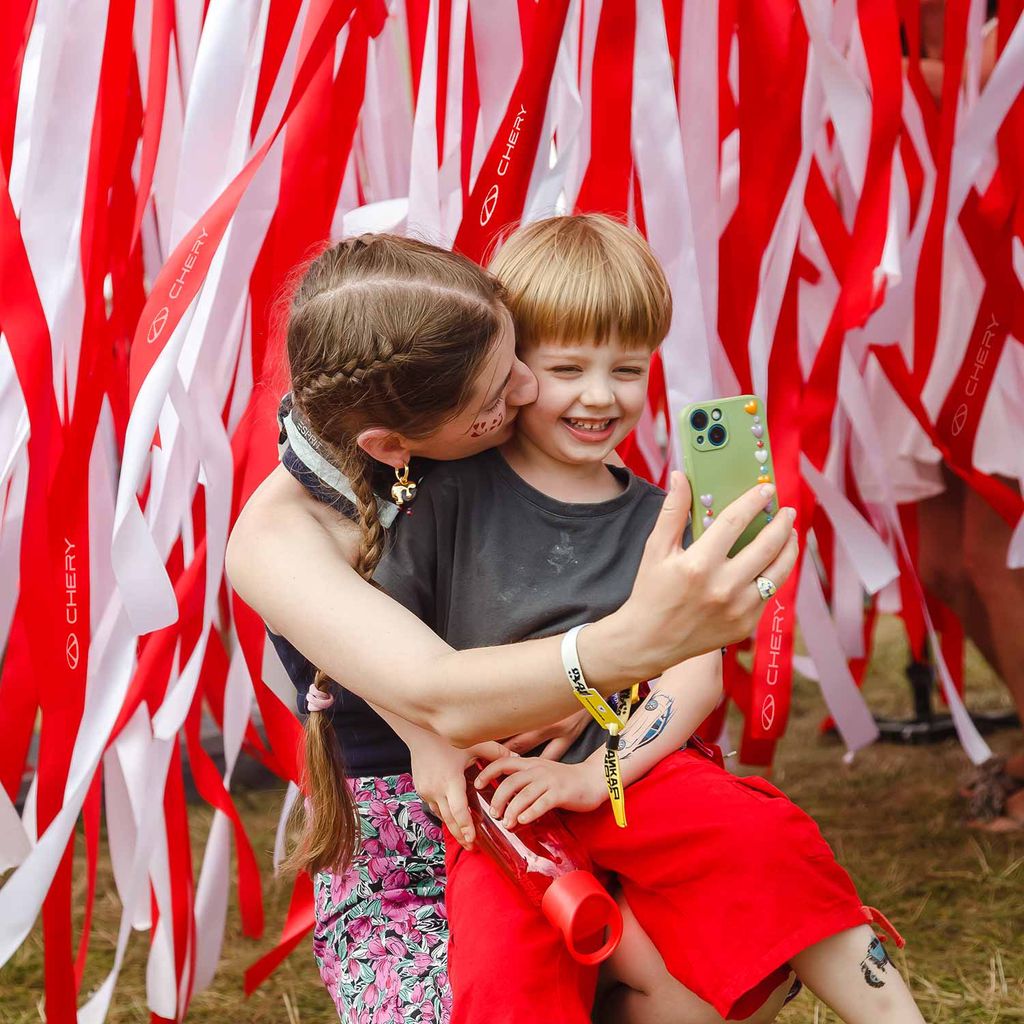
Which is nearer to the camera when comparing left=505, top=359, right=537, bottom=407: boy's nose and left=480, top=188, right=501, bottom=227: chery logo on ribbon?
left=505, top=359, right=537, bottom=407: boy's nose

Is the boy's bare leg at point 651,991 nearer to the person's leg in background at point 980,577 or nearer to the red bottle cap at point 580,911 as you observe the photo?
the red bottle cap at point 580,911

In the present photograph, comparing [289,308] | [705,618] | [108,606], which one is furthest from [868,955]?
[108,606]

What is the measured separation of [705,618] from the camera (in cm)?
83

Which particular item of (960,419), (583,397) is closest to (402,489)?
(583,397)

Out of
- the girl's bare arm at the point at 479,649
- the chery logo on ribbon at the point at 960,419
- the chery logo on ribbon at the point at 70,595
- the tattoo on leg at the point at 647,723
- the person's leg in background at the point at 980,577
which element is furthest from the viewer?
the person's leg in background at the point at 980,577

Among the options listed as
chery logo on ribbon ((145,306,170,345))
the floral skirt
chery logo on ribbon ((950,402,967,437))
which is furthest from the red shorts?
chery logo on ribbon ((950,402,967,437))

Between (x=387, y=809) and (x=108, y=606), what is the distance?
1.24ft

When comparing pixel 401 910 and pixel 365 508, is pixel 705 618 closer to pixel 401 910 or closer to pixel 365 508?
pixel 365 508

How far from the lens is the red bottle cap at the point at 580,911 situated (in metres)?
0.97

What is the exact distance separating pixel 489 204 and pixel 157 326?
1.02ft

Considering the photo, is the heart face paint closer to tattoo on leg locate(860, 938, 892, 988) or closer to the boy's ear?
the boy's ear

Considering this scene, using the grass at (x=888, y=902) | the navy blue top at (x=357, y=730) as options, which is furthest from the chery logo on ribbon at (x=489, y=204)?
the grass at (x=888, y=902)

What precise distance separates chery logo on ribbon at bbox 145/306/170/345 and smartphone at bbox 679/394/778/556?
47 centimetres

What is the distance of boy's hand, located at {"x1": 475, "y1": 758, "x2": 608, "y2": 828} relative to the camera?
1016 millimetres
